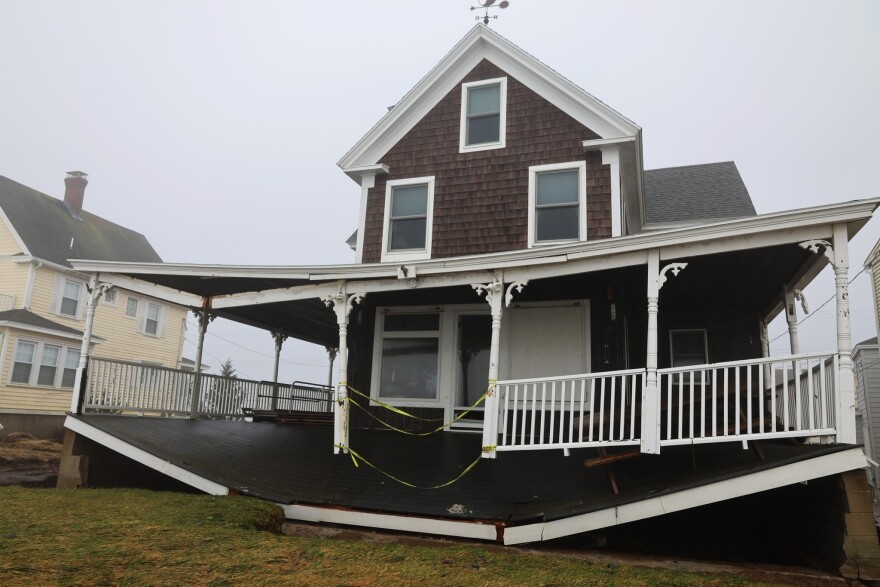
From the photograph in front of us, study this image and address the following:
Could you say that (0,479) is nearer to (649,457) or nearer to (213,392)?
(213,392)

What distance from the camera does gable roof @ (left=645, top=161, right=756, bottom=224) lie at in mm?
13680

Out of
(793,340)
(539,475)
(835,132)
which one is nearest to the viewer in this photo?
(539,475)

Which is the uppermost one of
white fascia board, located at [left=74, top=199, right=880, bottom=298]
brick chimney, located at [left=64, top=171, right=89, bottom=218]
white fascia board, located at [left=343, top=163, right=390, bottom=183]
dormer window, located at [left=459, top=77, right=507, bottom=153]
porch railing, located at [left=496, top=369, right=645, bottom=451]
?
brick chimney, located at [left=64, top=171, right=89, bottom=218]

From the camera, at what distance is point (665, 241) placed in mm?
7500

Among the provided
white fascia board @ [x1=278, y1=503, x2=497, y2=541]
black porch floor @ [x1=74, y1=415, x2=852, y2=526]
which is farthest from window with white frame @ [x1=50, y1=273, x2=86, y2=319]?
white fascia board @ [x1=278, y1=503, x2=497, y2=541]

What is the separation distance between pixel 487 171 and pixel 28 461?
12.8 meters

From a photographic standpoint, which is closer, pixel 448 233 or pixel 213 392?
pixel 448 233

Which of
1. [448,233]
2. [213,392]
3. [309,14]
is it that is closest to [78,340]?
[213,392]

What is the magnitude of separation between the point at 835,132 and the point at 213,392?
101 metres

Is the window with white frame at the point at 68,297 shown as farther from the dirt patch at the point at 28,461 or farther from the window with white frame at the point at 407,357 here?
the window with white frame at the point at 407,357

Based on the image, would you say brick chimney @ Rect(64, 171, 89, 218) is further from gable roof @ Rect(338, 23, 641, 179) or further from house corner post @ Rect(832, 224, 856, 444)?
house corner post @ Rect(832, 224, 856, 444)

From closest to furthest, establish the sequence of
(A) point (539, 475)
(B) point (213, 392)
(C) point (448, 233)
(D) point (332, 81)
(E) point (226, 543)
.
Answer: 1. (E) point (226, 543)
2. (A) point (539, 475)
3. (C) point (448, 233)
4. (B) point (213, 392)
5. (D) point (332, 81)

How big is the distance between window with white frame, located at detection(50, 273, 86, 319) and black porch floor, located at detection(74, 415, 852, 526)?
17428 millimetres

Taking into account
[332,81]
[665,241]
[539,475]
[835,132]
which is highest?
[332,81]
